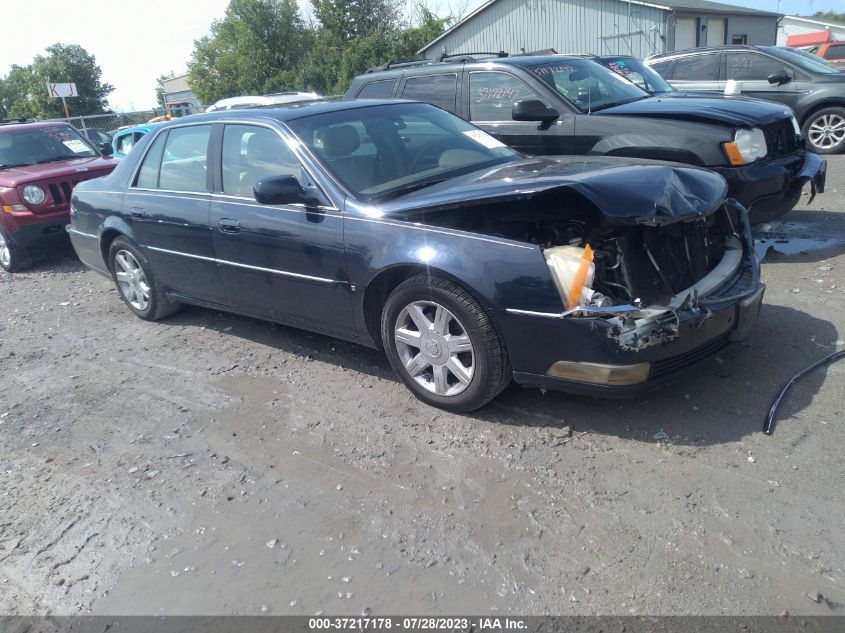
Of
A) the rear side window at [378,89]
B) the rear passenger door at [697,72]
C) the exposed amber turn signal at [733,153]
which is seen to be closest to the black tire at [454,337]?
the exposed amber turn signal at [733,153]

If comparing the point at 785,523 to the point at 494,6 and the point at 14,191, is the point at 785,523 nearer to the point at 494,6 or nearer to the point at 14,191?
the point at 14,191

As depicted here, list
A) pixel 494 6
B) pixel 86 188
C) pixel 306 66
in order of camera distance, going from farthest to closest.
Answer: pixel 306 66 < pixel 494 6 < pixel 86 188

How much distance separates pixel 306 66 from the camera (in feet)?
118

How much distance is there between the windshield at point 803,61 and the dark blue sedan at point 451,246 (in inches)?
334

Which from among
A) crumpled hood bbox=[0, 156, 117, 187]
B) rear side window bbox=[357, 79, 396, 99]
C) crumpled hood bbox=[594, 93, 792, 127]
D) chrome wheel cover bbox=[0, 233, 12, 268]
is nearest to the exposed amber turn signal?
crumpled hood bbox=[594, 93, 792, 127]

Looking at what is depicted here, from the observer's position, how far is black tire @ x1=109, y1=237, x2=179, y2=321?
5.65 metres

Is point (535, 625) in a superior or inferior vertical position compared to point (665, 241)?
inferior

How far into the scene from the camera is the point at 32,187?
8.23m

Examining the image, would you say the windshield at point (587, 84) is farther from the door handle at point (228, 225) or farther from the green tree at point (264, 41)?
the green tree at point (264, 41)

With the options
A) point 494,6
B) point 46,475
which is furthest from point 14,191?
point 494,6

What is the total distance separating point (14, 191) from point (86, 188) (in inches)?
104

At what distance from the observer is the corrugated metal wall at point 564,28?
26.6 metres

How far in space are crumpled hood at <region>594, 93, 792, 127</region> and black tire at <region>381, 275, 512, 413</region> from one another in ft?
11.5

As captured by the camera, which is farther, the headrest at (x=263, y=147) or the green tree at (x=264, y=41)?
the green tree at (x=264, y=41)
